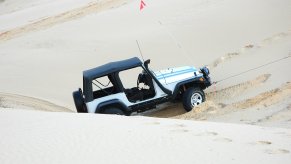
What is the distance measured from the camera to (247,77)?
10.5 metres

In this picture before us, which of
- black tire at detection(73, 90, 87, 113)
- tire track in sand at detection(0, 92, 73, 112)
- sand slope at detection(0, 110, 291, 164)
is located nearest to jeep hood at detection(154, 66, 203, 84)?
black tire at detection(73, 90, 87, 113)

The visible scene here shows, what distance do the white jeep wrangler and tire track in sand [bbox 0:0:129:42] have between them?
1220 cm

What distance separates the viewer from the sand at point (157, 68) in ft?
17.1

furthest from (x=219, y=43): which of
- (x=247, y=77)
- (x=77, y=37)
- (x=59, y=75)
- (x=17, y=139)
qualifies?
(x=17, y=139)

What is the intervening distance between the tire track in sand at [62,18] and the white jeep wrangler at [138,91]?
12201 mm

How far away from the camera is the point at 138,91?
920 cm

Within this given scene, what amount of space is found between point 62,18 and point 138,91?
13.7 meters

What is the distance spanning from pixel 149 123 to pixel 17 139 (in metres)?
1.85

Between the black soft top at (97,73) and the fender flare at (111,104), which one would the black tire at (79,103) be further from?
the fender flare at (111,104)

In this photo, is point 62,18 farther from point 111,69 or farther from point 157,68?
point 111,69

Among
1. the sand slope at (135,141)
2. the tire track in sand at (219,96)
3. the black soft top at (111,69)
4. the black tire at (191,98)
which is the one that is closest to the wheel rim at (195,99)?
the black tire at (191,98)

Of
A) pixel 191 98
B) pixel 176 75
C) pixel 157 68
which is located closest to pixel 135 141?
pixel 191 98

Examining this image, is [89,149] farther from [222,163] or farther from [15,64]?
[15,64]

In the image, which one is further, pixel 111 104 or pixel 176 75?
pixel 176 75
